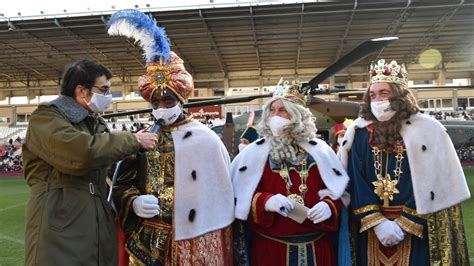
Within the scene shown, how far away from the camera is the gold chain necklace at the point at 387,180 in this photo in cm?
300

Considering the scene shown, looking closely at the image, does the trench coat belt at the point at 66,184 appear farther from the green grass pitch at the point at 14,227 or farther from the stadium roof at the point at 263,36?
the stadium roof at the point at 263,36

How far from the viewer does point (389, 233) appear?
2.84 m

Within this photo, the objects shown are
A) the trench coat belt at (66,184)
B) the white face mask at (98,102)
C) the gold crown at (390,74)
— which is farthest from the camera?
the gold crown at (390,74)

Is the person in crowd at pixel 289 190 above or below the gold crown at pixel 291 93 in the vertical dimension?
below

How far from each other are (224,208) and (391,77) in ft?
5.03

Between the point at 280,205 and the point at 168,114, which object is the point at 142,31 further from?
the point at 280,205

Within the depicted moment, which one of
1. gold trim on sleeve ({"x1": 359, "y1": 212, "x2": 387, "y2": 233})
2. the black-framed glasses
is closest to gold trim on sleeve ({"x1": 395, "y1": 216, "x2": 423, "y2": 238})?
gold trim on sleeve ({"x1": 359, "y1": 212, "x2": 387, "y2": 233})

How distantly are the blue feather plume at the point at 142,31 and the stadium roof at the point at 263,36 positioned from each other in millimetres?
20320

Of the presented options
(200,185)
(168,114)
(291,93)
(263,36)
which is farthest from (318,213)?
(263,36)

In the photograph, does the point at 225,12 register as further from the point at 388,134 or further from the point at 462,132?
the point at 388,134

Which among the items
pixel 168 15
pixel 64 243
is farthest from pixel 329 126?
pixel 168 15

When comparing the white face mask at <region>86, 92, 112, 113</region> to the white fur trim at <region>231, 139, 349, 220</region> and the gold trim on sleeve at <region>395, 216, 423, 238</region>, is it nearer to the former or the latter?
the white fur trim at <region>231, 139, 349, 220</region>

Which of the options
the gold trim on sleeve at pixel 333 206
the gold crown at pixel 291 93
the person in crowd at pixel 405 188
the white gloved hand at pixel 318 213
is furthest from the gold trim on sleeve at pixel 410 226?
the gold crown at pixel 291 93

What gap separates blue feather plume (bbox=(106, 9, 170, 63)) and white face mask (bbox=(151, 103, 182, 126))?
359 mm
